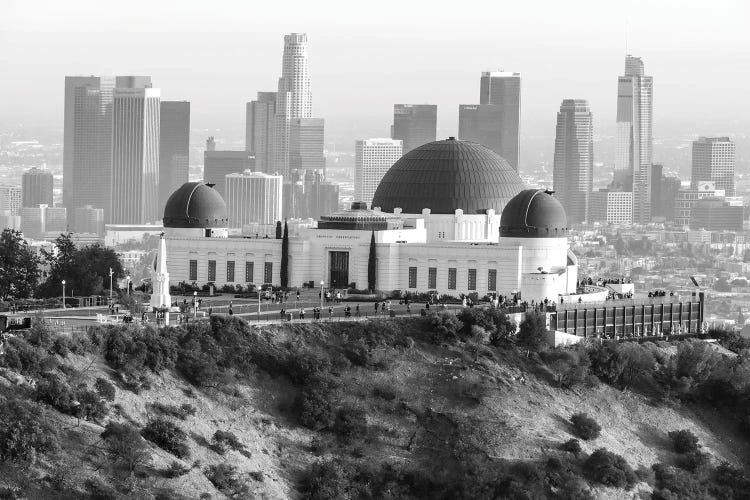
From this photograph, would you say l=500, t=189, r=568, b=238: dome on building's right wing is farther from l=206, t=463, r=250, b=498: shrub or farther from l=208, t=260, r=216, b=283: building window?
l=206, t=463, r=250, b=498: shrub

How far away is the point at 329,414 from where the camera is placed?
94.6 m

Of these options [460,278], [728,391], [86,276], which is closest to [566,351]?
[728,391]

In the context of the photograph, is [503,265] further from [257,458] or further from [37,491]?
[37,491]

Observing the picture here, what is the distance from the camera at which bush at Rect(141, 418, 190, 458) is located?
3391 inches

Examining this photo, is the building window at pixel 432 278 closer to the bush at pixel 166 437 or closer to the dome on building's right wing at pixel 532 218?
the dome on building's right wing at pixel 532 218

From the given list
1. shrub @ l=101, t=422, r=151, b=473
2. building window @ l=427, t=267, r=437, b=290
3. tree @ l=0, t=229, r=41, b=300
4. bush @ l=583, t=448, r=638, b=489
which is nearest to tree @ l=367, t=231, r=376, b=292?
building window @ l=427, t=267, r=437, b=290

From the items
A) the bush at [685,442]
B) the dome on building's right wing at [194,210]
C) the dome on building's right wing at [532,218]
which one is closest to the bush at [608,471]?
the bush at [685,442]

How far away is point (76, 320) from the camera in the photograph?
103m

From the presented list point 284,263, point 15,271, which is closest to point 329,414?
point 284,263

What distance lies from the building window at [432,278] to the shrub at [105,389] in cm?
3942

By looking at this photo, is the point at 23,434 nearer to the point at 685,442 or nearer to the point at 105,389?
the point at 105,389

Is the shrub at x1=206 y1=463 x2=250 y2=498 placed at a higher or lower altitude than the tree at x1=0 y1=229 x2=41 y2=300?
lower

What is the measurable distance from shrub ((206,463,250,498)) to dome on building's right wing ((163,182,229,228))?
47463 mm

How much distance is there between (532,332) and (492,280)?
14627mm
